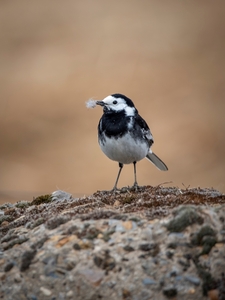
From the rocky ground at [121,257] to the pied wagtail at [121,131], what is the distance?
2.76 metres

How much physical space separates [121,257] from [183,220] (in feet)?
2.35

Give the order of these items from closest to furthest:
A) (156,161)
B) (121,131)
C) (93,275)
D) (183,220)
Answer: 1. (93,275)
2. (183,220)
3. (121,131)
4. (156,161)

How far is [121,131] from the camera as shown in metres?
8.37

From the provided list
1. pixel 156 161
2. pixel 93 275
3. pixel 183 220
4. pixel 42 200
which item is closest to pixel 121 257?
pixel 93 275

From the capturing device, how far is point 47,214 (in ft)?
21.2

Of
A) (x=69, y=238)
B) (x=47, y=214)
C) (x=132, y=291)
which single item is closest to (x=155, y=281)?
(x=132, y=291)

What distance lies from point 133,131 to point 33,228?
3133 millimetres

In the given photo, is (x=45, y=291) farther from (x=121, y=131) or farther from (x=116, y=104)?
(x=116, y=104)

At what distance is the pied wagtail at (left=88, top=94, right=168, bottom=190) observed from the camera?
8.37 m

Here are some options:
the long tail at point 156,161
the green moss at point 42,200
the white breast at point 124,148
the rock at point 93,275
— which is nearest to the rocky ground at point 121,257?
the rock at point 93,275

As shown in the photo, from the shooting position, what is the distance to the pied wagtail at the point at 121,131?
27.5ft

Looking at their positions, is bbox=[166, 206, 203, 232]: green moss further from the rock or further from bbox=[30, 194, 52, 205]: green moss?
bbox=[30, 194, 52, 205]: green moss

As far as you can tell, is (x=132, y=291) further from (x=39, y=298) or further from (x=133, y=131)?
(x=133, y=131)

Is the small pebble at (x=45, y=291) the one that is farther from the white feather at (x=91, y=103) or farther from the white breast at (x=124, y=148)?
the white feather at (x=91, y=103)
